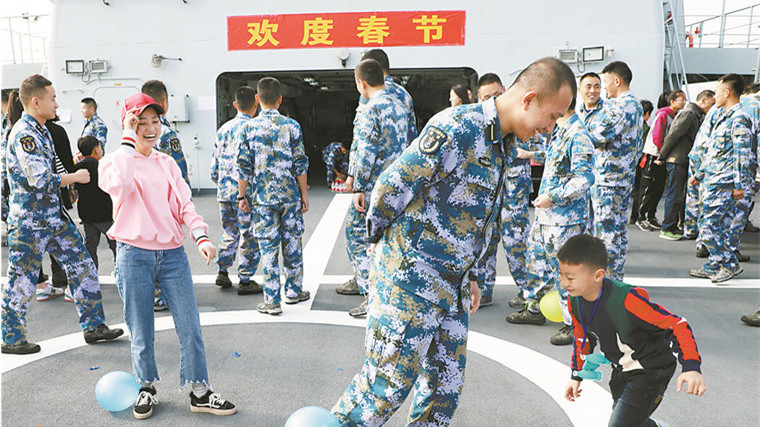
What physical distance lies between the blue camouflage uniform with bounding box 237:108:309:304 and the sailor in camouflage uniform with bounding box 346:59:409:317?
54 cm

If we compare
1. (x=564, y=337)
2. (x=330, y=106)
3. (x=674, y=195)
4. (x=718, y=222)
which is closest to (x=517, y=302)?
(x=564, y=337)

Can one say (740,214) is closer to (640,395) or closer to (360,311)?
(360,311)

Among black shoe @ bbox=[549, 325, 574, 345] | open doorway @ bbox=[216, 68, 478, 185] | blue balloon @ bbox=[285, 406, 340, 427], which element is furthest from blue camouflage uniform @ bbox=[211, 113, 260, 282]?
open doorway @ bbox=[216, 68, 478, 185]

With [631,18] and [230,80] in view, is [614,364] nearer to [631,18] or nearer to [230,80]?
[631,18]

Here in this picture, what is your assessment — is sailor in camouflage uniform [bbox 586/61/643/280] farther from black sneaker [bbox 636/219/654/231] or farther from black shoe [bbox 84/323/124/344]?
black shoe [bbox 84/323/124/344]

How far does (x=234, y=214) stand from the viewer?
5352mm

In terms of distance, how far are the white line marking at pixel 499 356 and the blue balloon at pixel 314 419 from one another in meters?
1.04

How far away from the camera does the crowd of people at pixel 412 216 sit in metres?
1.94

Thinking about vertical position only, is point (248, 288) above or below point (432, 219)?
below

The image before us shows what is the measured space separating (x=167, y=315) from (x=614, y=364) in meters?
3.62

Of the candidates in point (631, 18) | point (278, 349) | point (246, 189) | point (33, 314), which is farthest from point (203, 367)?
point (631, 18)

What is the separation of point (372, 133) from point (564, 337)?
217 cm

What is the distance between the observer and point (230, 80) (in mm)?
12445

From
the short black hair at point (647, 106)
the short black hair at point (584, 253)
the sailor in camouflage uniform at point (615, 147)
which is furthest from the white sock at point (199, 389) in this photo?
the short black hair at point (647, 106)
